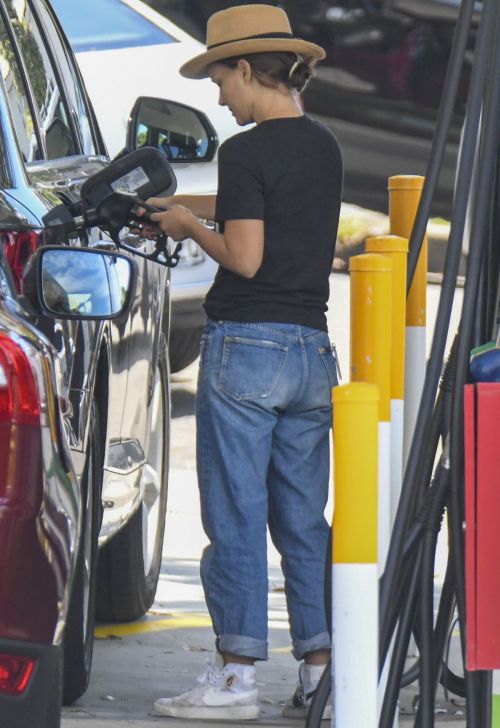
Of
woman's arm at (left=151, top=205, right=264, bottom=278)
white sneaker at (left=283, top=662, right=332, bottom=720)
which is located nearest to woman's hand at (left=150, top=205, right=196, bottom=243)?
woman's arm at (left=151, top=205, right=264, bottom=278)

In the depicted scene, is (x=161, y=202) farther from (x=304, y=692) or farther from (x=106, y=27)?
(x=106, y=27)

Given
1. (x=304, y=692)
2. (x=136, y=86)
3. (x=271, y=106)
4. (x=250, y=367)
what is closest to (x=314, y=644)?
(x=304, y=692)

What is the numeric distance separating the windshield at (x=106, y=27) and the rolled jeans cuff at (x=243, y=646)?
5481 mm

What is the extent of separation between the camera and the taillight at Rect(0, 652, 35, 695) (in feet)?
8.54

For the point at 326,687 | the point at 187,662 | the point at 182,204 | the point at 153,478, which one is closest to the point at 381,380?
the point at 326,687

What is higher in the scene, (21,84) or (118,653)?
(21,84)

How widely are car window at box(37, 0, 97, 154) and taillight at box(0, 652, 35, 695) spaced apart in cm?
306

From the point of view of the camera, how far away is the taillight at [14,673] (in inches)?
102

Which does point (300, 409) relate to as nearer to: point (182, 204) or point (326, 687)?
point (182, 204)

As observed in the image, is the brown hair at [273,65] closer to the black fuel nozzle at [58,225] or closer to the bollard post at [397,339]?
the black fuel nozzle at [58,225]

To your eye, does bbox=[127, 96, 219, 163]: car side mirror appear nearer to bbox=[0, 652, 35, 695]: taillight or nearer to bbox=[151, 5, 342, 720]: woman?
bbox=[151, 5, 342, 720]: woman

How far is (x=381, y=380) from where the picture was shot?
3.46m

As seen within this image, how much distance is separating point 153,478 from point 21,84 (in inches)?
81.2

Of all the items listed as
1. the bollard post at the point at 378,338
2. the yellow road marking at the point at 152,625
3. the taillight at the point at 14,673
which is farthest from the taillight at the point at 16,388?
the yellow road marking at the point at 152,625
